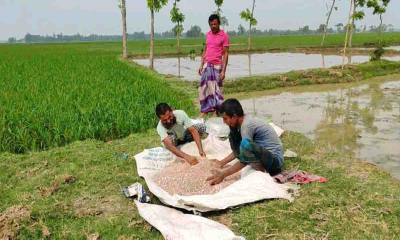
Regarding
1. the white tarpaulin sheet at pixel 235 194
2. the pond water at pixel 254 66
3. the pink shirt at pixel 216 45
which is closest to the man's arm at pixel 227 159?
the white tarpaulin sheet at pixel 235 194

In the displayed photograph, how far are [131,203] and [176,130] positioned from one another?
126 centimetres

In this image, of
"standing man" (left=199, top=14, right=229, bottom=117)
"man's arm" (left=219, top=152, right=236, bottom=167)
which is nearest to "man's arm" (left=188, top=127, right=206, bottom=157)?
"man's arm" (left=219, top=152, right=236, bottom=167)

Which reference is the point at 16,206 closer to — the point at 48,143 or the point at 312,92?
the point at 48,143

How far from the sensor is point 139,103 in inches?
271

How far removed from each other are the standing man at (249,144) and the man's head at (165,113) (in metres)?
0.75

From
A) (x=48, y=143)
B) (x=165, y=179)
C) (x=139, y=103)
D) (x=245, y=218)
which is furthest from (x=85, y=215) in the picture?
(x=139, y=103)

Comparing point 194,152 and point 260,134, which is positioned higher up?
point 260,134

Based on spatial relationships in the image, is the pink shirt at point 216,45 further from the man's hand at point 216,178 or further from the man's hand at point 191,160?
the man's hand at point 216,178

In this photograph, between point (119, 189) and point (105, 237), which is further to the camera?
point (119, 189)

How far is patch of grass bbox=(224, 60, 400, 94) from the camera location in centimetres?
1019

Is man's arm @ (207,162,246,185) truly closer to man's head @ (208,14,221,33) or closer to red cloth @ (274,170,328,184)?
red cloth @ (274,170,328,184)

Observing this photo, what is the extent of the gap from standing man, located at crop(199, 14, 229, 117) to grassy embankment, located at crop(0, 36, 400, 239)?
204 centimetres

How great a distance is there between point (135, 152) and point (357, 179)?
7.93 ft

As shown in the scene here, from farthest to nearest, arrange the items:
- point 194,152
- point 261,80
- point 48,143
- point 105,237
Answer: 1. point 261,80
2. point 48,143
3. point 194,152
4. point 105,237
